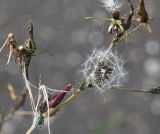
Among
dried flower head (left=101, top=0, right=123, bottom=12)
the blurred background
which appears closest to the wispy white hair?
dried flower head (left=101, top=0, right=123, bottom=12)

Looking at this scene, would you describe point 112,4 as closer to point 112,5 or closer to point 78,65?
point 112,5

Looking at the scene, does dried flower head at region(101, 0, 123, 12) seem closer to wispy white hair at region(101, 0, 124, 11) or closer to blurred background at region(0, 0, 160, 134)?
wispy white hair at region(101, 0, 124, 11)

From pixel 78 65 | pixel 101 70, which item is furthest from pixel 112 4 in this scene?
pixel 78 65

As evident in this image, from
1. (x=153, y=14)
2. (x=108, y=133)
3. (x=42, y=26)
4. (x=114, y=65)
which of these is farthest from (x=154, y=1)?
(x=114, y=65)

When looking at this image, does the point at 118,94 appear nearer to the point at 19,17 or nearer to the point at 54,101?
the point at 19,17

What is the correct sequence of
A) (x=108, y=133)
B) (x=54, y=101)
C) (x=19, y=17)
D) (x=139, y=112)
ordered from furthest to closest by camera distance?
(x=19, y=17) → (x=139, y=112) → (x=108, y=133) → (x=54, y=101)
